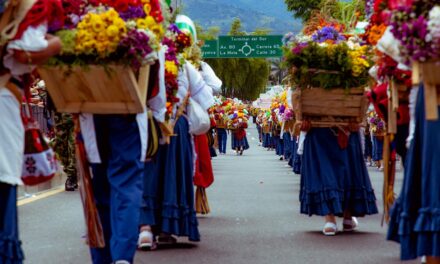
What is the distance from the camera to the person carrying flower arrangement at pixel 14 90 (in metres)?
5.32

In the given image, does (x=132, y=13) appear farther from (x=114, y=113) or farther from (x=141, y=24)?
(x=114, y=113)

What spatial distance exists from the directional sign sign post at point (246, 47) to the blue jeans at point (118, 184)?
55701 mm

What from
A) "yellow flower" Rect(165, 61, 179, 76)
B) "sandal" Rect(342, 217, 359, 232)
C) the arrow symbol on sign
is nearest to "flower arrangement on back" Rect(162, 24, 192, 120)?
"yellow flower" Rect(165, 61, 179, 76)

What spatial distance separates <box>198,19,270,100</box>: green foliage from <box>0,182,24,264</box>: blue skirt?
9778 cm

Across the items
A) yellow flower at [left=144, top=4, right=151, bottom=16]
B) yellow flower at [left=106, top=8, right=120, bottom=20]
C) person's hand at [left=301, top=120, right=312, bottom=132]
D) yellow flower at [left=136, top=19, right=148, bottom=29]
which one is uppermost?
yellow flower at [left=144, top=4, right=151, bottom=16]

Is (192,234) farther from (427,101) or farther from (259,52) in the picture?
(259,52)

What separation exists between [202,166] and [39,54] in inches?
243

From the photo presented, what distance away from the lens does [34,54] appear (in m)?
5.43

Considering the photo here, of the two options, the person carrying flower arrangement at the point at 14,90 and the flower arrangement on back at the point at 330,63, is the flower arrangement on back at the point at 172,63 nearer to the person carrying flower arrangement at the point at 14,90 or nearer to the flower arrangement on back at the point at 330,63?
the flower arrangement on back at the point at 330,63

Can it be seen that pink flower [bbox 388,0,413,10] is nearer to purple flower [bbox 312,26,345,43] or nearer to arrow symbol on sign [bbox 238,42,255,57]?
purple flower [bbox 312,26,345,43]

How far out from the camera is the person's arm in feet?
17.7

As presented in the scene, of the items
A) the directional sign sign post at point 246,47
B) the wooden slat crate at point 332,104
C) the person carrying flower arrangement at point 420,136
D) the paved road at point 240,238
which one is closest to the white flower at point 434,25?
the person carrying flower arrangement at point 420,136

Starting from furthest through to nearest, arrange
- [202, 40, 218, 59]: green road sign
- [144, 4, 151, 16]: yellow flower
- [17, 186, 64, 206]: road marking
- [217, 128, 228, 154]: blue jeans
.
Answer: [202, 40, 218, 59]: green road sign → [217, 128, 228, 154]: blue jeans → [17, 186, 64, 206]: road marking → [144, 4, 151, 16]: yellow flower

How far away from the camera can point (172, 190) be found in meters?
8.99
